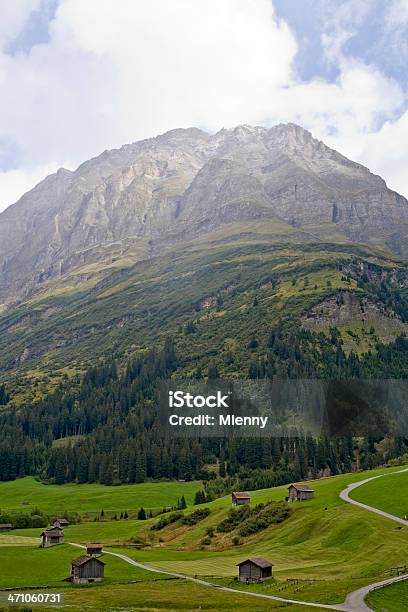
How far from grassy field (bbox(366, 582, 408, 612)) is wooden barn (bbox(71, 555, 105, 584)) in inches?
1533

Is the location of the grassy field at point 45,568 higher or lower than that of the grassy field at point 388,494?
lower

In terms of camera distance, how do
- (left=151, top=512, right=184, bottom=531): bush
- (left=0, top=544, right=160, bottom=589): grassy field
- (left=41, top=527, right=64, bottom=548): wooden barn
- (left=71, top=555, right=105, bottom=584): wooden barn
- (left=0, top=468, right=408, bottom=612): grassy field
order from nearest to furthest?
(left=0, top=468, right=408, bottom=612): grassy field < (left=0, top=544, right=160, bottom=589): grassy field < (left=71, top=555, right=105, bottom=584): wooden barn < (left=41, top=527, right=64, bottom=548): wooden barn < (left=151, top=512, right=184, bottom=531): bush

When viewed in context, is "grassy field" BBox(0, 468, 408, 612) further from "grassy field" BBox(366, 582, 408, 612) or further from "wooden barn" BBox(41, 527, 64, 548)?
"wooden barn" BBox(41, 527, 64, 548)

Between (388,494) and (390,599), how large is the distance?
183ft

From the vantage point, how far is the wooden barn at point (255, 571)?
78.3m

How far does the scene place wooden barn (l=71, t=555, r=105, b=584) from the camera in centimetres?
8531

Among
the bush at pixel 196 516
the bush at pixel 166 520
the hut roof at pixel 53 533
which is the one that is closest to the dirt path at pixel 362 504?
the bush at pixel 196 516

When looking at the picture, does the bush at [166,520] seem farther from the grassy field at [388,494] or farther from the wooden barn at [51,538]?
the grassy field at [388,494]

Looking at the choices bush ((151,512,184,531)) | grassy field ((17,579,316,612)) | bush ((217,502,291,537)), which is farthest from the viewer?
bush ((151,512,184,531))

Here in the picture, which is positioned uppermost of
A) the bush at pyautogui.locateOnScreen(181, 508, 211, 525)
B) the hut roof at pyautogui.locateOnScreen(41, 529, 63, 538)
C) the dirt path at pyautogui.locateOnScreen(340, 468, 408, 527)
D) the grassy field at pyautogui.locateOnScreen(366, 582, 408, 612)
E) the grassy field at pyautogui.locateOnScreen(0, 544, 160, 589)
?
the dirt path at pyautogui.locateOnScreen(340, 468, 408, 527)

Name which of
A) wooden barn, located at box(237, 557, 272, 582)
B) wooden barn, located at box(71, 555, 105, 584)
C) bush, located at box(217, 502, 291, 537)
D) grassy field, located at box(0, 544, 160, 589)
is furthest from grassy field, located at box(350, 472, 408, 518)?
wooden barn, located at box(71, 555, 105, 584)

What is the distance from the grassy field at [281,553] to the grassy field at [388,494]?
145 centimetres

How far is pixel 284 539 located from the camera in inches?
4117

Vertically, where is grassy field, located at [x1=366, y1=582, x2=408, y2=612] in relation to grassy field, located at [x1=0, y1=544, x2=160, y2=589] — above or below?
above
